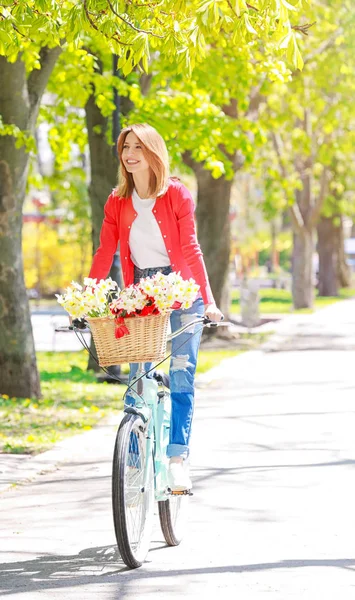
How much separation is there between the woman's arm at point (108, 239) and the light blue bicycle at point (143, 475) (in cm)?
60

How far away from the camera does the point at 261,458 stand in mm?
10000

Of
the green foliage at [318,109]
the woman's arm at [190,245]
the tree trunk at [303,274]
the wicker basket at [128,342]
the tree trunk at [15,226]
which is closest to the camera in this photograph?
the wicker basket at [128,342]

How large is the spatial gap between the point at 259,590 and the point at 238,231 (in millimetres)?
87025

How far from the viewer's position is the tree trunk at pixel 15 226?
45.2 ft

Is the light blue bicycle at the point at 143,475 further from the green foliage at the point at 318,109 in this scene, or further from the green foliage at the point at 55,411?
the green foliage at the point at 318,109

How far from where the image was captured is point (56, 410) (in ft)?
44.1

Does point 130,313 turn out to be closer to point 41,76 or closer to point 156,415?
point 156,415

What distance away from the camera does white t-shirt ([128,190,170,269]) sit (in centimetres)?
666

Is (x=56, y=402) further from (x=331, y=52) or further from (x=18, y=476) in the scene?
(x=331, y=52)

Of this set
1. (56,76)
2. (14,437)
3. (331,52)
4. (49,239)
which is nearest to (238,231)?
(49,239)

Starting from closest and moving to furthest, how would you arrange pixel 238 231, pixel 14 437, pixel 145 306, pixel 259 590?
pixel 259 590, pixel 145 306, pixel 14 437, pixel 238 231

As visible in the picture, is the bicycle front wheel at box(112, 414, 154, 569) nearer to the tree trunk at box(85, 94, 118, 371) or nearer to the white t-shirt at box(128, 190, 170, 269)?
the white t-shirt at box(128, 190, 170, 269)

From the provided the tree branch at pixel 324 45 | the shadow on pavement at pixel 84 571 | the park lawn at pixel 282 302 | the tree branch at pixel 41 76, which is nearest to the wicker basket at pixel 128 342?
the shadow on pavement at pixel 84 571

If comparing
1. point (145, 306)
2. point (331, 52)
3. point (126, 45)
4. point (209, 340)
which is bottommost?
point (209, 340)
